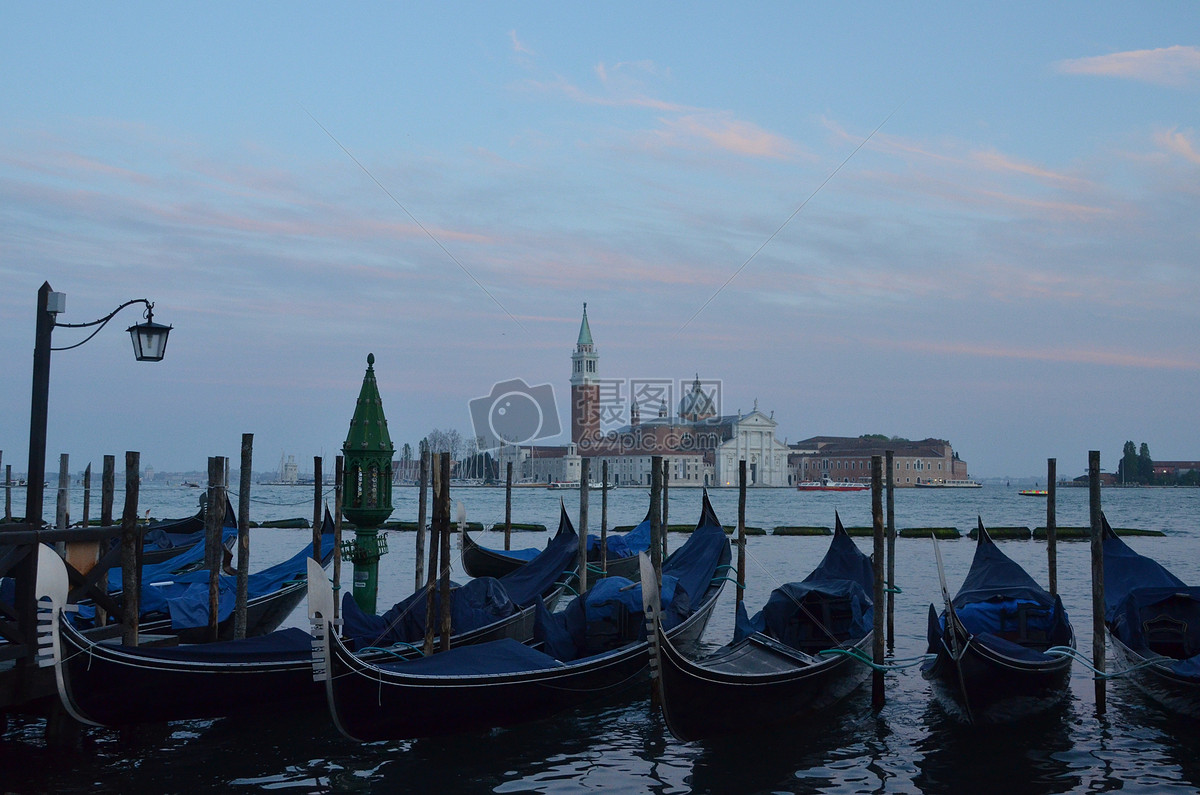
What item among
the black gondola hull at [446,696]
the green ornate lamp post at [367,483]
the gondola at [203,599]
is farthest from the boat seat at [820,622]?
the gondola at [203,599]

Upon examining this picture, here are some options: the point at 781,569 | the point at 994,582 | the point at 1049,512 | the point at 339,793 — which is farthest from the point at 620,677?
the point at 781,569

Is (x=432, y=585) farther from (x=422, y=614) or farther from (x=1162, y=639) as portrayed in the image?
(x=1162, y=639)

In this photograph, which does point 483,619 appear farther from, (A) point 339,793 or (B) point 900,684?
(B) point 900,684

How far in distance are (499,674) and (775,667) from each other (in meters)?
1.86

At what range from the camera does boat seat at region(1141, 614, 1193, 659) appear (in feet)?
24.4

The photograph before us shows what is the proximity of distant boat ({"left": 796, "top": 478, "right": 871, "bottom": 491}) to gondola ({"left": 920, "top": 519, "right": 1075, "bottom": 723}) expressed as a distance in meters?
77.3

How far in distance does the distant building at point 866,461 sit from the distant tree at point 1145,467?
1585cm

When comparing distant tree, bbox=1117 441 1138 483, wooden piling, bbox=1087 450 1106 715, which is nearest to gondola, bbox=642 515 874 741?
wooden piling, bbox=1087 450 1106 715

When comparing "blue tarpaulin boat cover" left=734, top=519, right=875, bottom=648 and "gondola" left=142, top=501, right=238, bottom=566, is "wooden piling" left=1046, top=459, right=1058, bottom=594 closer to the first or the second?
"blue tarpaulin boat cover" left=734, top=519, right=875, bottom=648

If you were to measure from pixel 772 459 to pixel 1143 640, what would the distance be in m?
84.5

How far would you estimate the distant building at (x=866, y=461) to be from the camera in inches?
3674

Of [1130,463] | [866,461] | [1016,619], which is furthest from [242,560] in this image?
[1130,463]

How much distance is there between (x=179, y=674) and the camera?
595 cm

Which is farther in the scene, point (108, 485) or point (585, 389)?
point (585, 389)
